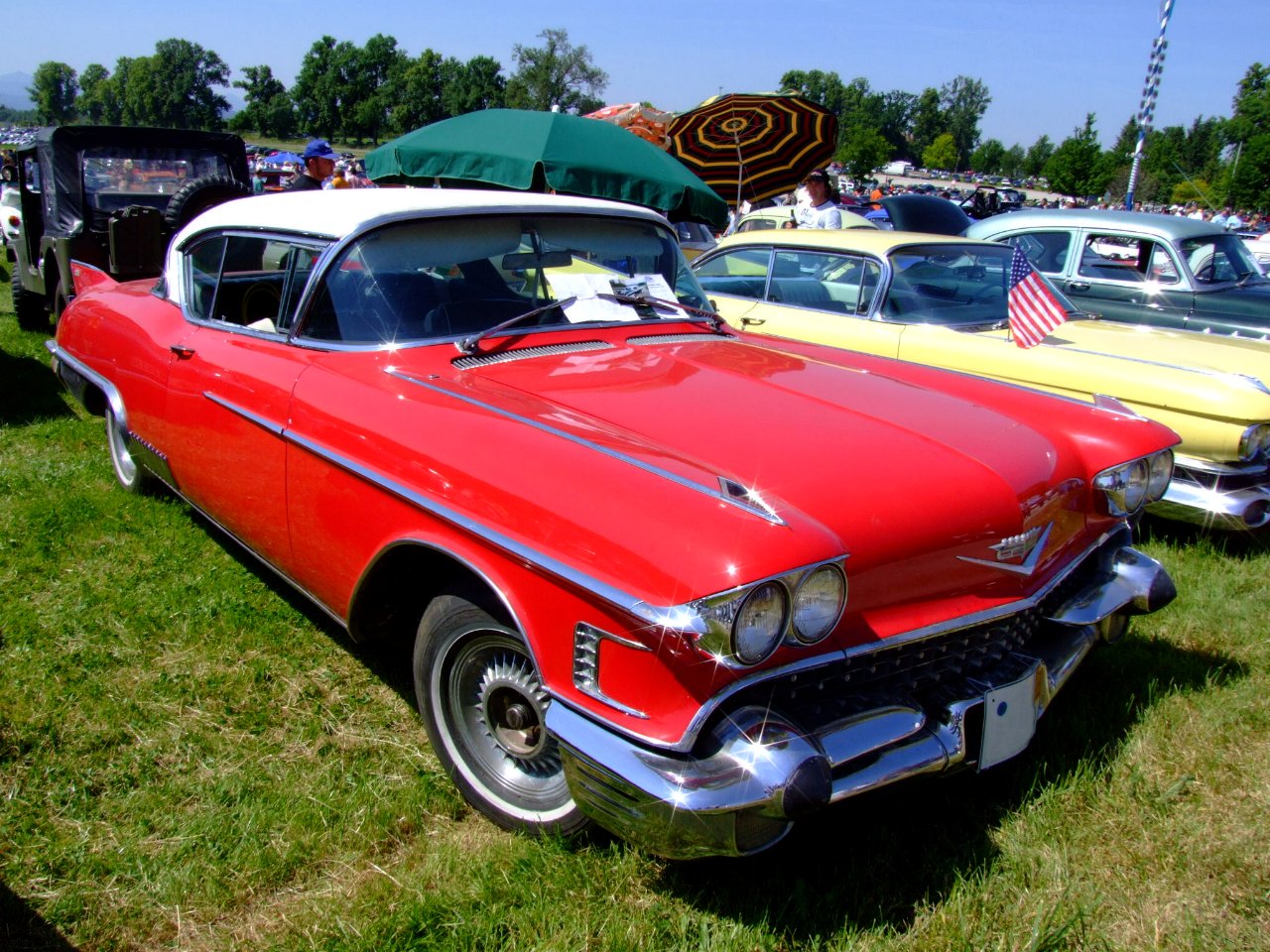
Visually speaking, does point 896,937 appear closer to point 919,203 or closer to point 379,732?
point 379,732

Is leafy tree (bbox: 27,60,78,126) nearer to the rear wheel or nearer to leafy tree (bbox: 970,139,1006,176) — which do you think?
leafy tree (bbox: 970,139,1006,176)

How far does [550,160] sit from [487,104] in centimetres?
9154

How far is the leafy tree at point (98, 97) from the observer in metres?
123

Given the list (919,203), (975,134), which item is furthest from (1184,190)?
(975,134)

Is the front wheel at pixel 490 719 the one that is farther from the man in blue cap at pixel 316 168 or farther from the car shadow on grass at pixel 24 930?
the man in blue cap at pixel 316 168

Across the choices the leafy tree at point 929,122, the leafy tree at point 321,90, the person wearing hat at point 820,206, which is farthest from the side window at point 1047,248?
the leafy tree at point 929,122

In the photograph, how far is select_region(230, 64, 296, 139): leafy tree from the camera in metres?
97.0

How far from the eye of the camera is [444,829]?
2396mm

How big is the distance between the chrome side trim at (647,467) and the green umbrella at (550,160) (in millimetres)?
5963

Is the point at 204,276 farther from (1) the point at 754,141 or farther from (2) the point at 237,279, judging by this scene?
(1) the point at 754,141

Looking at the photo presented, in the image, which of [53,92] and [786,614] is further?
[53,92]

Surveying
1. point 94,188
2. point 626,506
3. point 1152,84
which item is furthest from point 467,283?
point 1152,84

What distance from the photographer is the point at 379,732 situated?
9.27 feet

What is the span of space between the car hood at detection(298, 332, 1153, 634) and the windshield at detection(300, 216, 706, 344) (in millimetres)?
169
